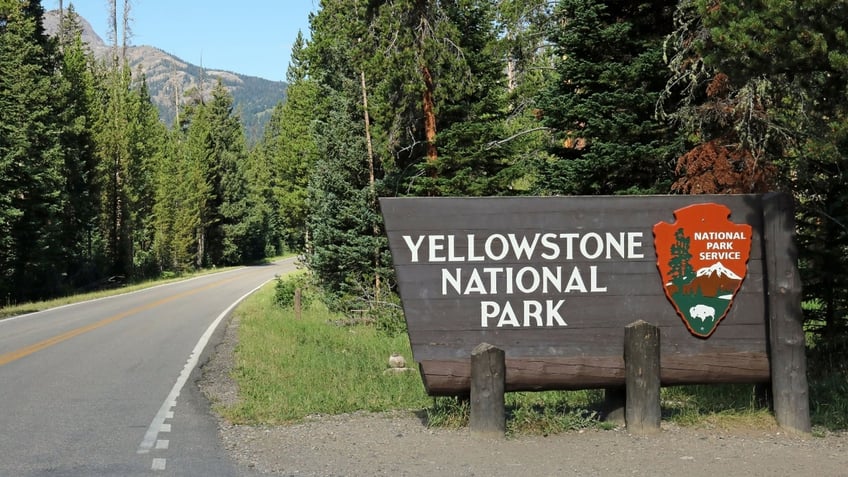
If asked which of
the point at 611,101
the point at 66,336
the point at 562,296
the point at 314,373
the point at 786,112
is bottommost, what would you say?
the point at 314,373

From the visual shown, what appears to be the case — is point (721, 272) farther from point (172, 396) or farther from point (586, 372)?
point (172, 396)

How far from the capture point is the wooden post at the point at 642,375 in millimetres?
7641

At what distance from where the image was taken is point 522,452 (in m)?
7.11

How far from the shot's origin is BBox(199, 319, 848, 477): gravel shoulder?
6527mm

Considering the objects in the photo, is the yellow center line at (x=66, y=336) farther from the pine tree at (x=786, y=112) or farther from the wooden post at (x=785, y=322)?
the pine tree at (x=786, y=112)

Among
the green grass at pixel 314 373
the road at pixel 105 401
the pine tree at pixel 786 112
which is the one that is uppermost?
the pine tree at pixel 786 112

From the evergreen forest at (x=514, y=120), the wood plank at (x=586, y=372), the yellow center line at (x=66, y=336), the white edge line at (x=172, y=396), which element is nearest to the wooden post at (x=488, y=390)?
the wood plank at (x=586, y=372)

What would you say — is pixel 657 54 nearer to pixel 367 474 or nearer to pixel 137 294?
pixel 367 474

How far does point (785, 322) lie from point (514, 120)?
15772 millimetres

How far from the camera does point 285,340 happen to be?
17.0 metres

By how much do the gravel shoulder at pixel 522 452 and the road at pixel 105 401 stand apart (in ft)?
2.01

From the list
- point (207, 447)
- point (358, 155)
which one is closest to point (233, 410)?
point (207, 447)

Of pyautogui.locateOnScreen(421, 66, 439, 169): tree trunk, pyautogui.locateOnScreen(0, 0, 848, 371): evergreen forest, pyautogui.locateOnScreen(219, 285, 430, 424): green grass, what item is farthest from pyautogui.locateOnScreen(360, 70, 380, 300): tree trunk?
pyautogui.locateOnScreen(219, 285, 430, 424): green grass

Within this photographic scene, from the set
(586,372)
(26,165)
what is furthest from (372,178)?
(26,165)
